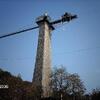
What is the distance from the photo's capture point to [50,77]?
49719mm

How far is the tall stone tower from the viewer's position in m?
47.4

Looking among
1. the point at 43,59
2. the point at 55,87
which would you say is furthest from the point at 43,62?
the point at 55,87

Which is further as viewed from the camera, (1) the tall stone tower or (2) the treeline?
(1) the tall stone tower

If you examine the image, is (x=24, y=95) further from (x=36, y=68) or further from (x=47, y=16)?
(x=47, y=16)

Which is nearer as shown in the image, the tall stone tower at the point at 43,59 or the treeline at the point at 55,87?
the treeline at the point at 55,87

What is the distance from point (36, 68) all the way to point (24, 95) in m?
9.23

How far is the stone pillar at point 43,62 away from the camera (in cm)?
4733

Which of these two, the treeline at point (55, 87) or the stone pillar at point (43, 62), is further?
the stone pillar at point (43, 62)

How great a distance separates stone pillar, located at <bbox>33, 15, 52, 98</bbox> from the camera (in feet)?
155

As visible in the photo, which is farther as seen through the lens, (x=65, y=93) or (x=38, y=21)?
(x=38, y=21)

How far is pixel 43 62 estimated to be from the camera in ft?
162

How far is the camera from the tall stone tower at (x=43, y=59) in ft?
156

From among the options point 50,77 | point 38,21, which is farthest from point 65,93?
point 38,21

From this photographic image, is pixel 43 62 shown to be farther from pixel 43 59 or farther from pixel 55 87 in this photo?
pixel 55 87
